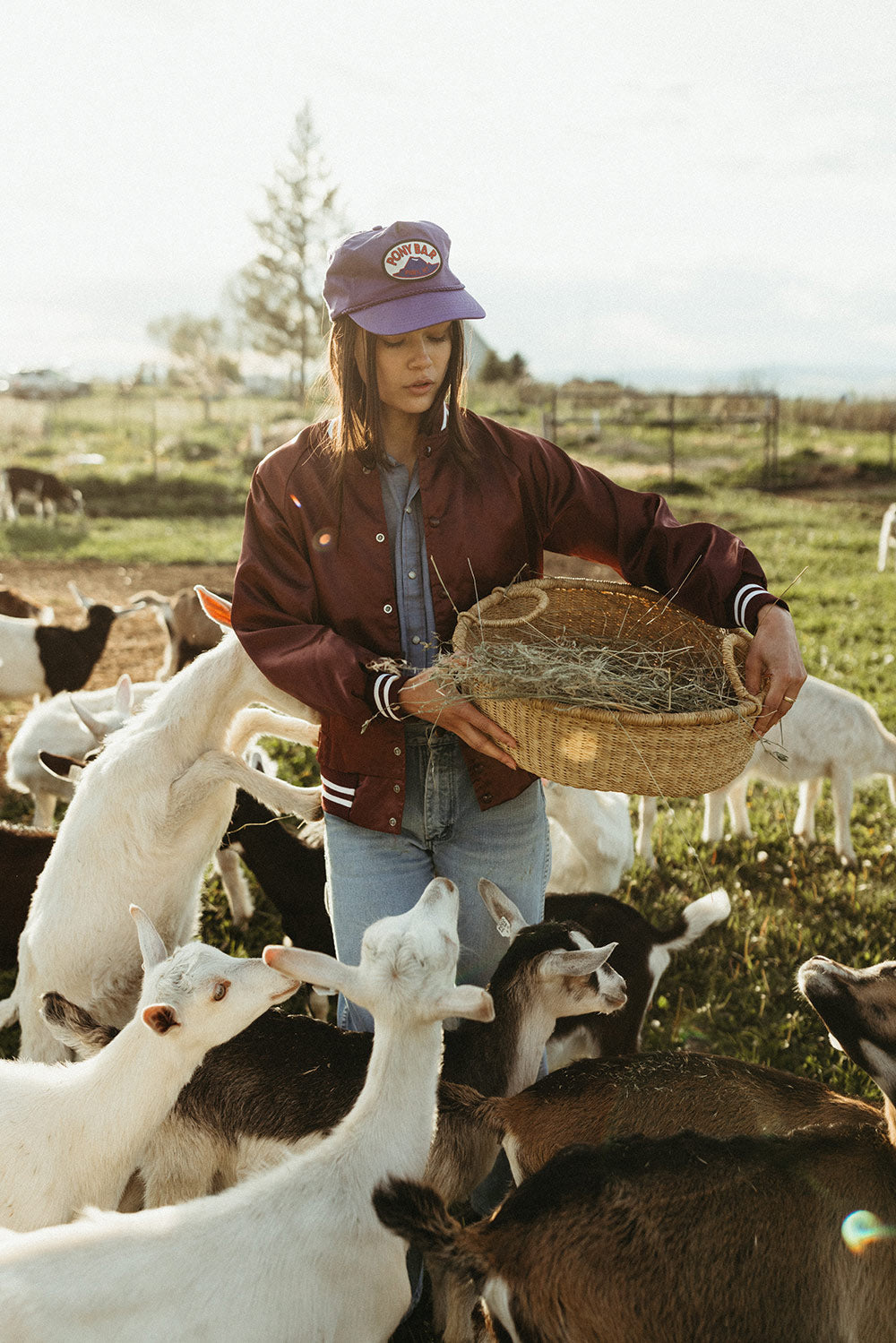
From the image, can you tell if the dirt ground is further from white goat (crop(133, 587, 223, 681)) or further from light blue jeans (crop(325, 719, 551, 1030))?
light blue jeans (crop(325, 719, 551, 1030))

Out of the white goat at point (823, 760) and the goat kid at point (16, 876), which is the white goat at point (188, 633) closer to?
the goat kid at point (16, 876)

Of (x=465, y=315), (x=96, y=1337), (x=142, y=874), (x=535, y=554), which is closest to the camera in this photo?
(x=96, y=1337)

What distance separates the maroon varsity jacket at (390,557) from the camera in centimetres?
313

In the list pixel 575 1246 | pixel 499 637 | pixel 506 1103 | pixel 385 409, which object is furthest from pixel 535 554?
pixel 575 1246

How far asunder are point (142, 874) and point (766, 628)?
7.88 feet

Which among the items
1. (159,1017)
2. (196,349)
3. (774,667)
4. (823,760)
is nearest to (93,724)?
(159,1017)

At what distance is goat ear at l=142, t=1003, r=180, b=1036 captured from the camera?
2.89 meters

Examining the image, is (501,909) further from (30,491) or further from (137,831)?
(30,491)

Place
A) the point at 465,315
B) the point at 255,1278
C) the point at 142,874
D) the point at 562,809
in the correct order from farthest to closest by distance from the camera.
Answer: the point at 562,809 → the point at 142,874 → the point at 465,315 → the point at 255,1278

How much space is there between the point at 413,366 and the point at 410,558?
56 centimetres

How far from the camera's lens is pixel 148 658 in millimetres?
10352

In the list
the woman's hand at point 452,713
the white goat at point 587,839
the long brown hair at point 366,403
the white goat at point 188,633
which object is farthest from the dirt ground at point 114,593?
the woman's hand at point 452,713

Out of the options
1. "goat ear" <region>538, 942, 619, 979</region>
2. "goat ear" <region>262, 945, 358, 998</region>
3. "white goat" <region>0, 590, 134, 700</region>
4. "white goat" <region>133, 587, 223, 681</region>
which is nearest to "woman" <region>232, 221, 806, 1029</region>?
"goat ear" <region>538, 942, 619, 979</region>

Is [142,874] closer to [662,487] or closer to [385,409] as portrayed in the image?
[385,409]
